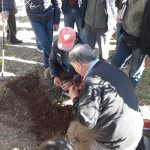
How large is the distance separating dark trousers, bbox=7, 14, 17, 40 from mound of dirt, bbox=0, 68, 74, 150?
5.37 ft

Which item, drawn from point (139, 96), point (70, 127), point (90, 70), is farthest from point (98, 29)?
point (90, 70)

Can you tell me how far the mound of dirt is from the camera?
4918 millimetres

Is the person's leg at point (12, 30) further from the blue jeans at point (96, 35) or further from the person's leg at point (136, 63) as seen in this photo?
the person's leg at point (136, 63)

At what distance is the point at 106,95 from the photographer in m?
3.28

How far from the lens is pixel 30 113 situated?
535cm

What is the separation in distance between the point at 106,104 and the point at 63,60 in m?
1.88

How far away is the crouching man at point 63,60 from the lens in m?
4.43

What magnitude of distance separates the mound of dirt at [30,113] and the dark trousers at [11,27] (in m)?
1.64

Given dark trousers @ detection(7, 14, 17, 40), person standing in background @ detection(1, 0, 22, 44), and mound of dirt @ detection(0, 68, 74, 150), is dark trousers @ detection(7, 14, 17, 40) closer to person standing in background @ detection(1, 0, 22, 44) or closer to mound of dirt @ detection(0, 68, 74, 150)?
person standing in background @ detection(1, 0, 22, 44)

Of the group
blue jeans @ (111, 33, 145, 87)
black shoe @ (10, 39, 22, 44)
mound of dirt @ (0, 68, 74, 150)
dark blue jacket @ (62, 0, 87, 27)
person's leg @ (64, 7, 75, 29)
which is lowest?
mound of dirt @ (0, 68, 74, 150)

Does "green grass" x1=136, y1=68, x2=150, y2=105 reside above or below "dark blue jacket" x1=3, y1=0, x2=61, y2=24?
below

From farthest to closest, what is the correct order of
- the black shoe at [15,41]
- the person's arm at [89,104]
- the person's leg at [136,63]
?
the black shoe at [15,41] → the person's leg at [136,63] → the person's arm at [89,104]

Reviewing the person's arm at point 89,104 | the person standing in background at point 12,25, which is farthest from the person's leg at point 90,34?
the person's arm at point 89,104

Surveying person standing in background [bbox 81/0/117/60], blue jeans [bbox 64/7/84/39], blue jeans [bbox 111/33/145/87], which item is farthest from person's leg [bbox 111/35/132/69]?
blue jeans [bbox 64/7/84/39]
